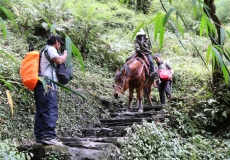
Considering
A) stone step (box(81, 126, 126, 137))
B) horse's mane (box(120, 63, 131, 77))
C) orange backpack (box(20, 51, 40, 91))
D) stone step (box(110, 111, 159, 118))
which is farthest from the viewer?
horse's mane (box(120, 63, 131, 77))

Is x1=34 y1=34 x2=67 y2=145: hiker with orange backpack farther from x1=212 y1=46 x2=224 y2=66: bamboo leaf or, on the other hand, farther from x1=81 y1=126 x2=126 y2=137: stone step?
x1=212 y1=46 x2=224 y2=66: bamboo leaf

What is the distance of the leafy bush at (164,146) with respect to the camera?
587cm

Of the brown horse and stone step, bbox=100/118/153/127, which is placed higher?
the brown horse

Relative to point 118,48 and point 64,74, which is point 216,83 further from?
point 118,48

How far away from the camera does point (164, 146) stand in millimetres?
6242

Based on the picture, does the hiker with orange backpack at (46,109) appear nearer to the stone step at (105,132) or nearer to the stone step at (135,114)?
the stone step at (105,132)

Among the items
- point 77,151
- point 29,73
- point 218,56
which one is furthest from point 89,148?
point 218,56

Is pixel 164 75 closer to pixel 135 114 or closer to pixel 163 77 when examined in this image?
pixel 163 77

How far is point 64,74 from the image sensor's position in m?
5.60

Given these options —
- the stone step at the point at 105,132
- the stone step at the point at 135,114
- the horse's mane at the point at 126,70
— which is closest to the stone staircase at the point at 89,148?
the stone step at the point at 105,132

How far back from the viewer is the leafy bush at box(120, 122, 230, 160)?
19.2 feet

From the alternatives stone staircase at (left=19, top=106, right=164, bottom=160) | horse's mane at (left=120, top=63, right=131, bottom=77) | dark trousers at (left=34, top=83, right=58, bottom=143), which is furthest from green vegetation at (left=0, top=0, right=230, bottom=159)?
horse's mane at (left=120, top=63, right=131, bottom=77)

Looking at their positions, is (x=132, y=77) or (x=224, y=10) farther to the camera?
(x=224, y=10)

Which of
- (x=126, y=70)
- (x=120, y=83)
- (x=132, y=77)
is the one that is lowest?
(x=120, y=83)
